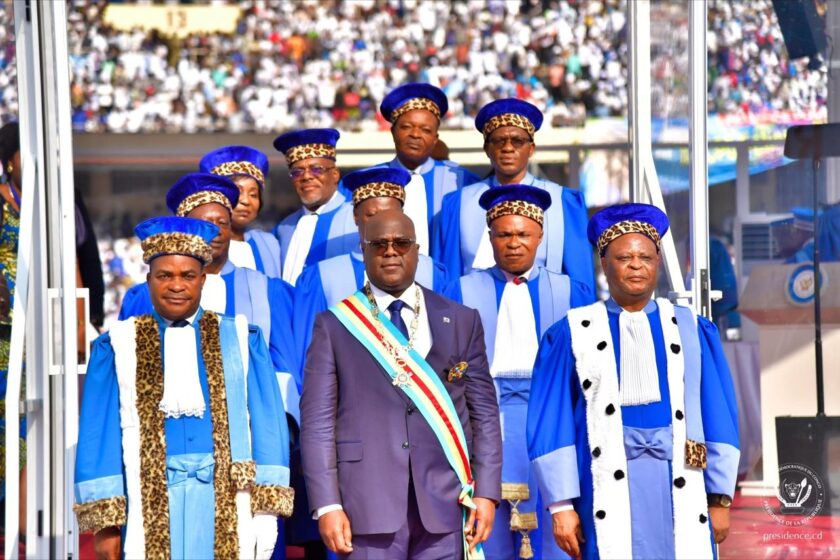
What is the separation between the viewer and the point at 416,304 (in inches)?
194

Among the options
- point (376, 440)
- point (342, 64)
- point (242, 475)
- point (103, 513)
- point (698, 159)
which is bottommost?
point (103, 513)

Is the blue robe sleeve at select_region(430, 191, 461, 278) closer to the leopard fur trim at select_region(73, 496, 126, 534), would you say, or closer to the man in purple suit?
the man in purple suit

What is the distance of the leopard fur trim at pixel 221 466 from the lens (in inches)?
186

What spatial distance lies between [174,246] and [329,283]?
134 cm

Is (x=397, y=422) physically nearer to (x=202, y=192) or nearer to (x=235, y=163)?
(x=202, y=192)

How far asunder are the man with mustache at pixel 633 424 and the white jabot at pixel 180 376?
1.25 m

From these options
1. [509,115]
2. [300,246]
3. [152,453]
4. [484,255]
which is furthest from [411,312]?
[300,246]

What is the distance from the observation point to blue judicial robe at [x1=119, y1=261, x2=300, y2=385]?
5750 millimetres

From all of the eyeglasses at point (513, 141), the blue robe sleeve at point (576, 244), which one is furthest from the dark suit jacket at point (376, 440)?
the eyeglasses at point (513, 141)

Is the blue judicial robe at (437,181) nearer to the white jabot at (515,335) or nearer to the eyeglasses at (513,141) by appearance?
the eyeglasses at (513,141)

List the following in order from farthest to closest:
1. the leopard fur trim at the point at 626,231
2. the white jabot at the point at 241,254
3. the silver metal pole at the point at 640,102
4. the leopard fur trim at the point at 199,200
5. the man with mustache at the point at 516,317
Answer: the silver metal pole at the point at 640,102, the white jabot at the point at 241,254, the leopard fur trim at the point at 199,200, the man with mustache at the point at 516,317, the leopard fur trim at the point at 626,231

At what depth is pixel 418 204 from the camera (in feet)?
23.3

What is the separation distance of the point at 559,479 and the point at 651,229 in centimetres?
101

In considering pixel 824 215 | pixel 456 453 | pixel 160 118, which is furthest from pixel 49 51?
pixel 160 118
